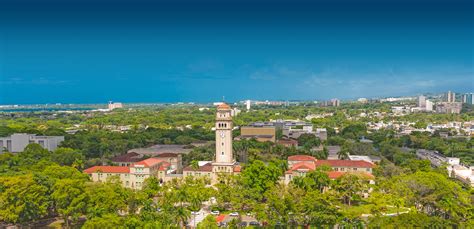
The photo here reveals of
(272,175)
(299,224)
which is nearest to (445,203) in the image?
(299,224)

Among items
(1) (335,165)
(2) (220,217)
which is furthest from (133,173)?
(1) (335,165)

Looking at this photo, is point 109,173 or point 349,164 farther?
point 349,164

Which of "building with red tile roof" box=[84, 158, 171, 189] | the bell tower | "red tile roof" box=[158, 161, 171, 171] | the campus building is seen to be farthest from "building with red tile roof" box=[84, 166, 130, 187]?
the bell tower

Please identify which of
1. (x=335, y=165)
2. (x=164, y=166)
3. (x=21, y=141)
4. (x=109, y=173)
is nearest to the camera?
(x=109, y=173)

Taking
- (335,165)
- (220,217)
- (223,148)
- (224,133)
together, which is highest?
(224,133)

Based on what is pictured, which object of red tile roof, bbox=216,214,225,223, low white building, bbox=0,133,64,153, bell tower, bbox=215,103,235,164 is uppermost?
bell tower, bbox=215,103,235,164

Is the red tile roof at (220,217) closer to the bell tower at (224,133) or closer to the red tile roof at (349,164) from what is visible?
the bell tower at (224,133)

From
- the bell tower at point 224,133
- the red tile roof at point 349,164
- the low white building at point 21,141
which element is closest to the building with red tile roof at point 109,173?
the bell tower at point 224,133

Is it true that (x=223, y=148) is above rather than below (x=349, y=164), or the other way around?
above

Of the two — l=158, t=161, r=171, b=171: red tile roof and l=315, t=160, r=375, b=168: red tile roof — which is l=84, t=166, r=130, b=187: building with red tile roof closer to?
l=158, t=161, r=171, b=171: red tile roof

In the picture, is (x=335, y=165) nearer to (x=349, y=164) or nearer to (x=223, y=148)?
(x=349, y=164)
